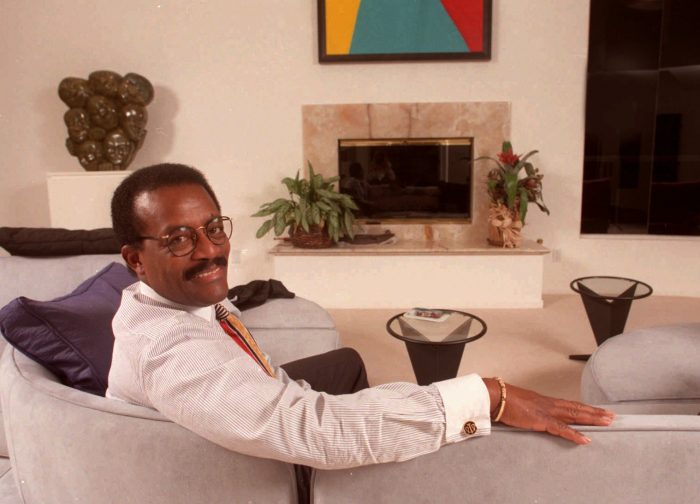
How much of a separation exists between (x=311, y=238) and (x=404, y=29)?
70.6 inches

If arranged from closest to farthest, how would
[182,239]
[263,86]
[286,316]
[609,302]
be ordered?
[182,239], [286,316], [609,302], [263,86]

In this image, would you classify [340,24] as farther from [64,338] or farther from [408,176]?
[64,338]

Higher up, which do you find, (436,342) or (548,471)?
(548,471)

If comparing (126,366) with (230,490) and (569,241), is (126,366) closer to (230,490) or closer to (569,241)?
(230,490)

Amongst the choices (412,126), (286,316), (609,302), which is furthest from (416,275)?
(286,316)

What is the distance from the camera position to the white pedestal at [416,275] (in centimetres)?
410

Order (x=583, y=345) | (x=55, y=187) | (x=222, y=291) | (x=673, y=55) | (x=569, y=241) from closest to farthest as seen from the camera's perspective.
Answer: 1. (x=222, y=291)
2. (x=583, y=345)
3. (x=55, y=187)
4. (x=673, y=55)
5. (x=569, y=241)

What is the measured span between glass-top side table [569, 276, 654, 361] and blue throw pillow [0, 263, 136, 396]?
2395 mm

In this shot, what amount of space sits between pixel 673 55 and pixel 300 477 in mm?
4488

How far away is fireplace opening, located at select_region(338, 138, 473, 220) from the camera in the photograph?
4.52 metres

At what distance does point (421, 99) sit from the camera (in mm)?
4441

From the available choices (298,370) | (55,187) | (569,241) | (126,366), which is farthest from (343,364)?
(569,241)

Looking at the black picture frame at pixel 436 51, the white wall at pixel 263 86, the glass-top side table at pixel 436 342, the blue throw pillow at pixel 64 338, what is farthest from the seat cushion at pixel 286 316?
the black picture frame at pixel 436 51

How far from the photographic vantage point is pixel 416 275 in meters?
4.17
